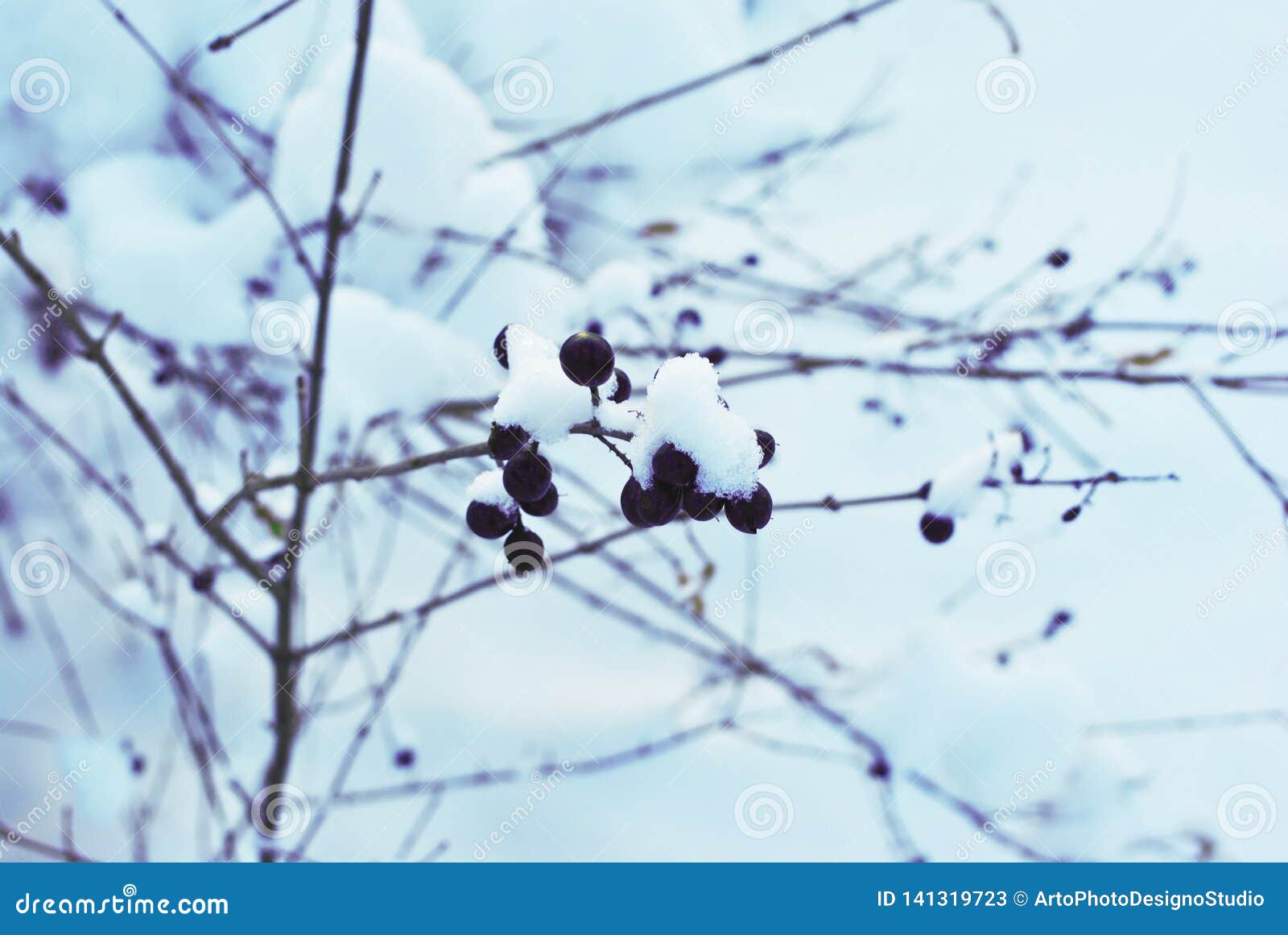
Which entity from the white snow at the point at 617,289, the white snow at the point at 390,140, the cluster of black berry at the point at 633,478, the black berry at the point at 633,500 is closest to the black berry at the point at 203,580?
the white snow at the point at 390,140

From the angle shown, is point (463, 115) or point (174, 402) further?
point (174, 402)

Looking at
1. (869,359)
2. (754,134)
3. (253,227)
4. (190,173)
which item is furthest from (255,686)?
(754,134)

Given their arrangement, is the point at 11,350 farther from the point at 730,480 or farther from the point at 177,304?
the point at 730,480

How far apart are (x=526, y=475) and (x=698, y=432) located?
0.17m

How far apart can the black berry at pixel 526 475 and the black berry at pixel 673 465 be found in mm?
118

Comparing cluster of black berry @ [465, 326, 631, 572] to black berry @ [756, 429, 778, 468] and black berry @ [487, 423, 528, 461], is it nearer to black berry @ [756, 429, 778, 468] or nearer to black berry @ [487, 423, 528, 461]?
black berry @ [487, 423, 528, 461]

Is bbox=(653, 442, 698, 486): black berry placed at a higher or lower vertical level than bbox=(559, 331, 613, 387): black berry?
lower

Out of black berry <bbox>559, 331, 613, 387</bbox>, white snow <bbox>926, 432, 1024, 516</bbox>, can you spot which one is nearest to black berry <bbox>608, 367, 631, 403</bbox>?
black berry <bbox>559, 331, 613, 387</bbox>

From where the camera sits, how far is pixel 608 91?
5.96 feet

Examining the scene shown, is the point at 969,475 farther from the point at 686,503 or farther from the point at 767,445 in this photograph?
the point at 686,503

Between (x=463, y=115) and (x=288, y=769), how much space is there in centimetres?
140

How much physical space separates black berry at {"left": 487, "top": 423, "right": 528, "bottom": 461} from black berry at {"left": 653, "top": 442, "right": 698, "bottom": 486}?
0.13 meters

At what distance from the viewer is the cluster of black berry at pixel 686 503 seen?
67cm

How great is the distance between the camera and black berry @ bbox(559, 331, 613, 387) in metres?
0.67
